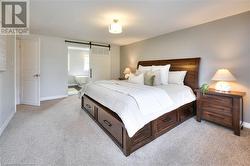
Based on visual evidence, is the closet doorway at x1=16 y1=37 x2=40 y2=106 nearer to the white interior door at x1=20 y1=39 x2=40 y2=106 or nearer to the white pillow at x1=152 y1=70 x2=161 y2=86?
the white interior door at x1=20 y1=39 x2=40 y2=106

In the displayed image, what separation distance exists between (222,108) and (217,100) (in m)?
0.17

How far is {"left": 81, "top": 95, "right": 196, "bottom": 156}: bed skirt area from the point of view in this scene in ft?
6.13

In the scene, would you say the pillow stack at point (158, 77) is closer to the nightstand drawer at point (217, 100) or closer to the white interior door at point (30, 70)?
the nightstand drawer at point (217, 100)

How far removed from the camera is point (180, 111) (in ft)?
9.26

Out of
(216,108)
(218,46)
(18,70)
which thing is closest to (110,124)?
(216,108)

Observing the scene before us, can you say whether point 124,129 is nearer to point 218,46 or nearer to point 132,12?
point 132,12

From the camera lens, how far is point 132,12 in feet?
8.64

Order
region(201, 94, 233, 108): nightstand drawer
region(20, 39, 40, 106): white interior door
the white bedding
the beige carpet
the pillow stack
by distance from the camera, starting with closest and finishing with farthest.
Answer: the beige carpet → the white bedding → region(201, 94, 233, 108): nightstand drawer → the pillow stack → region(20, 39, 40, 106): white interior door

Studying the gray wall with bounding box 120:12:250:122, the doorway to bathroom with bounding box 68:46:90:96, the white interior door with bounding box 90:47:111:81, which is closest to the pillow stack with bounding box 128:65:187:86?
the gray wall with bounding box 120:12:250:122

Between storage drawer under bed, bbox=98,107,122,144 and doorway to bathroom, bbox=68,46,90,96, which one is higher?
doorway to bathroom, bbox=68,46,90,96

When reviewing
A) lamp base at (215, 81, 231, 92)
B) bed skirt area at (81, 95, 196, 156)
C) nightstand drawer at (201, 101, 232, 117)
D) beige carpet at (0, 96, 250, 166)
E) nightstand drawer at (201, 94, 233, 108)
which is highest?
lamp base at (215, 81, 231, 92)

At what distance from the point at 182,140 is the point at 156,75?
1570 mm

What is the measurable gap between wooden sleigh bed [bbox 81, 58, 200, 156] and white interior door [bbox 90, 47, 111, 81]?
236 centimetres

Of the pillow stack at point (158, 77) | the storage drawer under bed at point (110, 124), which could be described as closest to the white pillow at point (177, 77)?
the pillow stack at point (158, 77)
